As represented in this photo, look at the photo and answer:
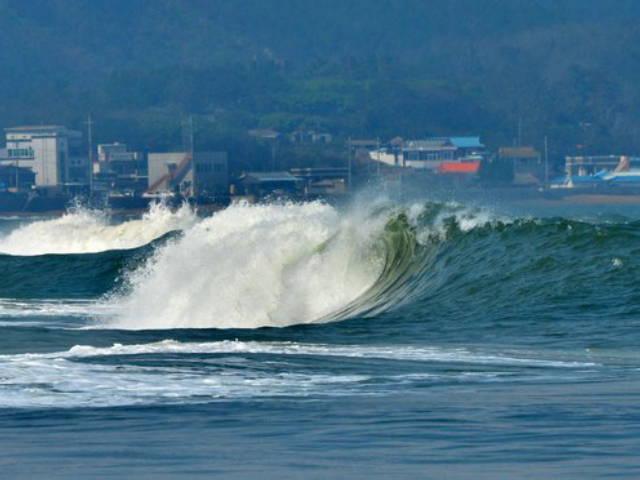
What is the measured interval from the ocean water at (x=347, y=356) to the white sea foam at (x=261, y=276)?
5 cm

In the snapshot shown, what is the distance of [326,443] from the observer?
51.3ft

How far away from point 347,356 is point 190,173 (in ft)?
487

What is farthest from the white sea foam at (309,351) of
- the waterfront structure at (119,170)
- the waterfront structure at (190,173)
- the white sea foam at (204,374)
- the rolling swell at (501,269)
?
the waterfront structure at (119,170)

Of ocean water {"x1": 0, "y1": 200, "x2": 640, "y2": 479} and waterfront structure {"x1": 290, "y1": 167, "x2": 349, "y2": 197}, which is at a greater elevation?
ocean water {"x1": 0, "y1": 200, "x2": 640, "y2": 479}

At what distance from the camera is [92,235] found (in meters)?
80.0

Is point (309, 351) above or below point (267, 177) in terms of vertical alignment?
above

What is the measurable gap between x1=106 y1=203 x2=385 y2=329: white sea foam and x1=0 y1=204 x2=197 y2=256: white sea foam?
126 feet

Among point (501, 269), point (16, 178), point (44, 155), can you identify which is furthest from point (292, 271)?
point (44, 155)

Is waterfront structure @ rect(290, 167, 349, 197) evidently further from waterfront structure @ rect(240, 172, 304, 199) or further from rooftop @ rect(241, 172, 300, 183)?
rooftop @ rect(241, 172, 300, 183)

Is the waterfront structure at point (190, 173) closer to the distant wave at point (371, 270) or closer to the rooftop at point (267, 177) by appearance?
the rooftop at point (267, 177)

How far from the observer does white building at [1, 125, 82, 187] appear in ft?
613

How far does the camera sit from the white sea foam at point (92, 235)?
7706 cm

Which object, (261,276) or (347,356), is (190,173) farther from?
(347,356)

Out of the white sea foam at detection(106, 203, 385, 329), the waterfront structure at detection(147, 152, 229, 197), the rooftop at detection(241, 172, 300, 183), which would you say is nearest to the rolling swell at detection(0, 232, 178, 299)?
the white sea foam at detection(106, 203, 385, 329)
